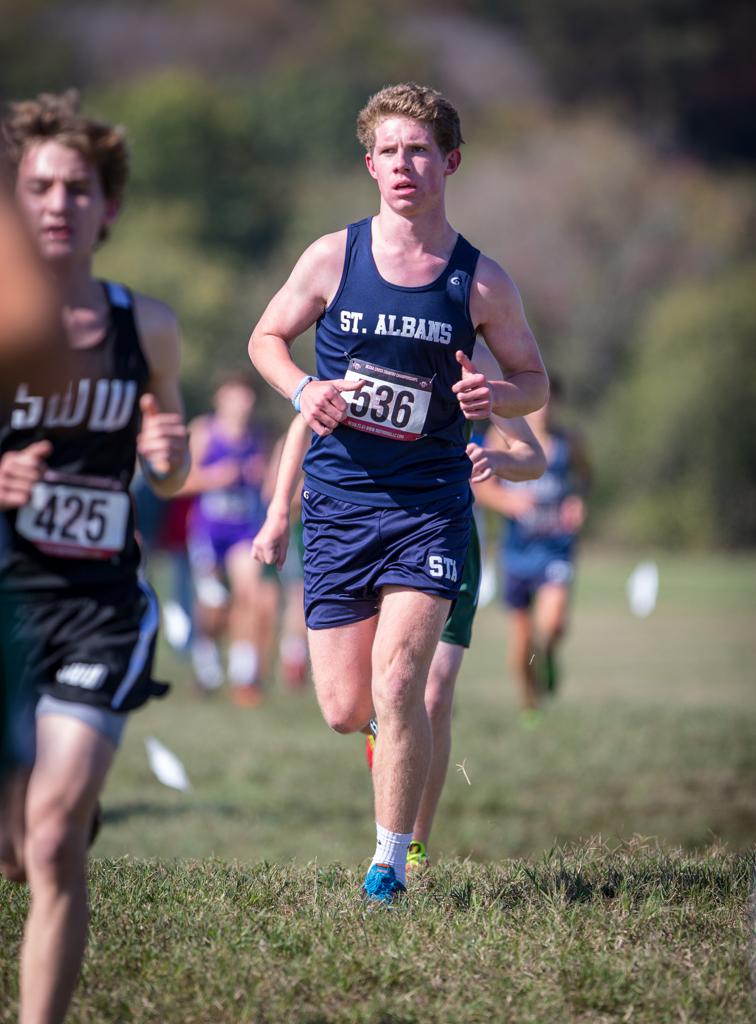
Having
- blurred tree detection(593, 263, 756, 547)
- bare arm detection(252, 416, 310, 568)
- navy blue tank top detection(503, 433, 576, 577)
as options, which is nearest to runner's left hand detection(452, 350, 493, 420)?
bare arm detection(252, 416, 310, 568)

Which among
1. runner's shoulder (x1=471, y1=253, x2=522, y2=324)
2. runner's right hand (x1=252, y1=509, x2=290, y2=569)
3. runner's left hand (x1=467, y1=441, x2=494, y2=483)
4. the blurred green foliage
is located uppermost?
the blurred green foliage

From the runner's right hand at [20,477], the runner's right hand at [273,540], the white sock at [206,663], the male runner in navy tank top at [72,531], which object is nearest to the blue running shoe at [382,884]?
the runner's right hand at [273,540]

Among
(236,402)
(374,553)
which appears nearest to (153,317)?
(374,553)

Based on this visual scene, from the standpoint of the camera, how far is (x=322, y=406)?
16.4 feet

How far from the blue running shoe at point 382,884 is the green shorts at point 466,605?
1058 millimetres

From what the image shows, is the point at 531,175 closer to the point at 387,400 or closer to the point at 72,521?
the point at 387,400

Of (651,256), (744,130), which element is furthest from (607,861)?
(744,130)

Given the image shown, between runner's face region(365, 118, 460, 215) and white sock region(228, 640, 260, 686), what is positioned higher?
runner's face region(365, 118, 460, 215)

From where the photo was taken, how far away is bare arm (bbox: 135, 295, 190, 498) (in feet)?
13.7

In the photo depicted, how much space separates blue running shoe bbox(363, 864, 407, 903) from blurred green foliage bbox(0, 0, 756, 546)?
32.0m

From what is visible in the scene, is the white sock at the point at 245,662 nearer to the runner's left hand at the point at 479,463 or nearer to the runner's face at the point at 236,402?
the runner's face at the point at 236,402

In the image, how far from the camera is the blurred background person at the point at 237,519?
14.7 m

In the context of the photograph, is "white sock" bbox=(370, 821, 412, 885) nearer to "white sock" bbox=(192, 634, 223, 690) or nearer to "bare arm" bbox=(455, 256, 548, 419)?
"bare arm" bbox=(455, 256, 548, 419)

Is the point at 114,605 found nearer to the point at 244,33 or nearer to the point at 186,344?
the point at 186,344
